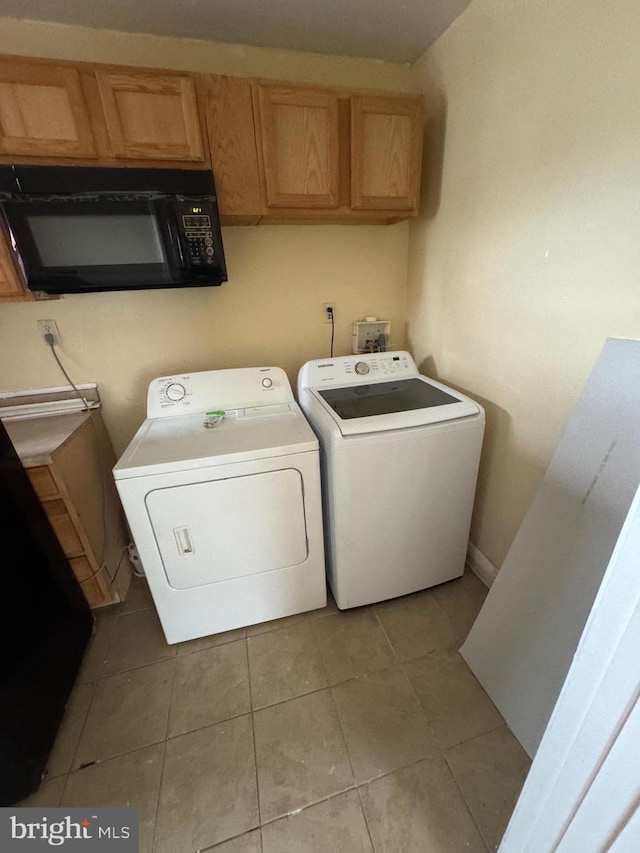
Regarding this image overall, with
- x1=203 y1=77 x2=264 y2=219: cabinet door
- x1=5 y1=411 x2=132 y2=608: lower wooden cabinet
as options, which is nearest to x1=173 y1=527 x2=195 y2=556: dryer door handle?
x1=5 y1=411 x2=132 y2=608: lower wooden cabinet

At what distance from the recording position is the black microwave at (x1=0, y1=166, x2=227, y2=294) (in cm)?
124

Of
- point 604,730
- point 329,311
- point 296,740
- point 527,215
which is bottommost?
point 296,740

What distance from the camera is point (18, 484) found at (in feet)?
3.96

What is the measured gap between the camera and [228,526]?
1.35 metres

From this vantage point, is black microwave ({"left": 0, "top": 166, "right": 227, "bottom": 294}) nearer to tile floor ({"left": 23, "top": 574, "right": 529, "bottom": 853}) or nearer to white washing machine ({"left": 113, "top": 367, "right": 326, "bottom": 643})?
white washing machine ({"left": 113, "top": 367, "right": 326, "bottom": 643})

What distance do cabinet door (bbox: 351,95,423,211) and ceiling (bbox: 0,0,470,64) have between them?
0.28 meters

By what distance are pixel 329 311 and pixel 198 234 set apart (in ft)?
2.66

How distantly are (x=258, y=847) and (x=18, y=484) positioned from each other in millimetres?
1310

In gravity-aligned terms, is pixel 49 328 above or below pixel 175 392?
above

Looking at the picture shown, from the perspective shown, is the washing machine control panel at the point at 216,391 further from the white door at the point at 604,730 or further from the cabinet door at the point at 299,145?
the white door at the point at 604,730

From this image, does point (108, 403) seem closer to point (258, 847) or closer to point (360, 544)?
point (360, 544)

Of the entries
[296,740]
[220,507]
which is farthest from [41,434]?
[296,740]

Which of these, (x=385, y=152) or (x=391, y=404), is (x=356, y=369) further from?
(x=385, y=152)

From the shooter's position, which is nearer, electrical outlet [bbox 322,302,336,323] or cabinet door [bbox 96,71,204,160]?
cabinet door [bbox 96,71,204,160]
